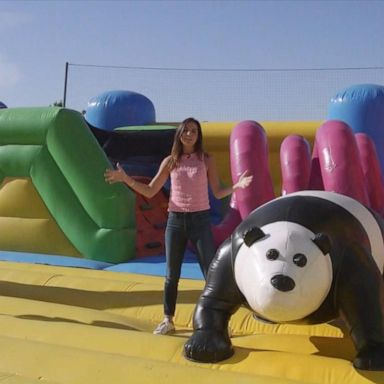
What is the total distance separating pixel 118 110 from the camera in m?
6.25

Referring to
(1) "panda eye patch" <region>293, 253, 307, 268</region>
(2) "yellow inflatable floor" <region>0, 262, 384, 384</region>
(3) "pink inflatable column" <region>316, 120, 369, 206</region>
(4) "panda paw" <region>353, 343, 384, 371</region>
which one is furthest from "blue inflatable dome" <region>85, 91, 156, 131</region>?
(4) "panda paw" <region>353, 343, 384, 371</region>

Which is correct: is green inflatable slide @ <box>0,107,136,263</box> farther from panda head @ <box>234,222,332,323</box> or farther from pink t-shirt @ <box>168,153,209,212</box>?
panda head @ <box>234,222,332,323</box>

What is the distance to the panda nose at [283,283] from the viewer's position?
70.7 inches

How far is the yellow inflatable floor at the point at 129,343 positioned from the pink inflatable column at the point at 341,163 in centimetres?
102

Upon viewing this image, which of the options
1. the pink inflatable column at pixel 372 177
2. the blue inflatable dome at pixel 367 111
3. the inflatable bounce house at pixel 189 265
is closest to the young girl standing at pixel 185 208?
the inflatable bounce house at pixel 189 265

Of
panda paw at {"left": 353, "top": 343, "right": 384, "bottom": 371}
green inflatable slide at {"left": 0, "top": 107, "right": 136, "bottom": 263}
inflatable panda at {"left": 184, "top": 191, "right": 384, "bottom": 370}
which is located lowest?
green inflatable slide at {"left": 0, "top": 107, "right": 136, "bottom": 263}

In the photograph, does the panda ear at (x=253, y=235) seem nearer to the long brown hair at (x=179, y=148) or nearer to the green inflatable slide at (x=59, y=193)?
the long brown hair at (x=179, y=148)

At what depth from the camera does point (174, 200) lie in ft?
7.93

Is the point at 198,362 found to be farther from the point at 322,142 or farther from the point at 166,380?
the point at 322,142

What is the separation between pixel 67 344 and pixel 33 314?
0.52 meters

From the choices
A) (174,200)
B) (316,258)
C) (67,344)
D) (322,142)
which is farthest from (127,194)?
(316,258)

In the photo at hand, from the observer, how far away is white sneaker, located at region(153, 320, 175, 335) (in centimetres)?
238

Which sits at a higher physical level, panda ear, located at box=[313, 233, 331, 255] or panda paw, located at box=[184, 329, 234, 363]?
panda ear, located at box=[313, 233, 331, 255]

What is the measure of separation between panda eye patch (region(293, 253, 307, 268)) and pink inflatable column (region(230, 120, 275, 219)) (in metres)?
1.73
